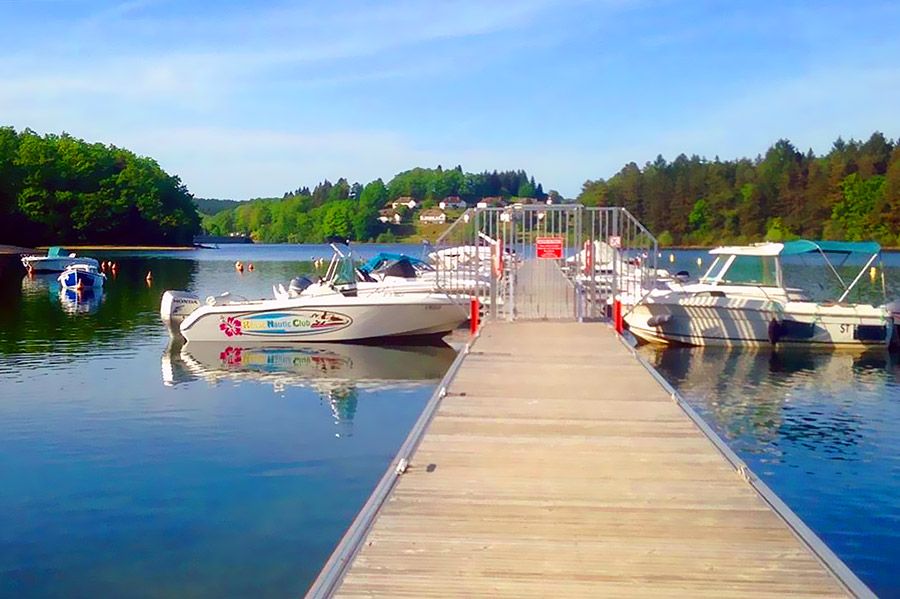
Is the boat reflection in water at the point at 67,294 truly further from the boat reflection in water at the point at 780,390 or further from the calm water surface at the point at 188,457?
the boat reflection in water at the point at 780,390

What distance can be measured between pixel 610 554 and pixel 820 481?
222 inches

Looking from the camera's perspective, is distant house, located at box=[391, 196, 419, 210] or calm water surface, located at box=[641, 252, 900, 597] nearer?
calm water surface, located at box=[641, 252, 900, 597]

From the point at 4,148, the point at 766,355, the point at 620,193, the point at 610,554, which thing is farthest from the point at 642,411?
the point at 620,193

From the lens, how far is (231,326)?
63.6ft

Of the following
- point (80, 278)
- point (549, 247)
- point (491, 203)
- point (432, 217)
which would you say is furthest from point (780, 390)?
point (432, 217)

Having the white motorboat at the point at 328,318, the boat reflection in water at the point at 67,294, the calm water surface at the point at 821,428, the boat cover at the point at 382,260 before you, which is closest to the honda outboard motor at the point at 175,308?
the white motorboat at the point at 328,318

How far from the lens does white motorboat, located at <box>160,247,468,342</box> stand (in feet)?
62.0

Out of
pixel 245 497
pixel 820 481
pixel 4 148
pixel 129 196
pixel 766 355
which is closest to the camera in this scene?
pixel 245 497

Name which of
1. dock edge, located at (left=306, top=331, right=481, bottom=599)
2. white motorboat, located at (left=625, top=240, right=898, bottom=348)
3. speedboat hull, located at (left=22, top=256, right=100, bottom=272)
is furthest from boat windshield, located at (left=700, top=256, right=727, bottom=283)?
speedboat hull, located at (left=22, top=256, right=100, bottom=272)

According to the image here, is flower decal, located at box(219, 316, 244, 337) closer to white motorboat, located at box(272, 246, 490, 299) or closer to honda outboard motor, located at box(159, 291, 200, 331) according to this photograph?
white motorboat, located at box(272, 246, 490, 299)

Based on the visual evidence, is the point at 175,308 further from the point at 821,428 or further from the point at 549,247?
the point at 821,428

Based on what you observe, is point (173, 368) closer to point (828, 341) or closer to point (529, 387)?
point (529, 387)

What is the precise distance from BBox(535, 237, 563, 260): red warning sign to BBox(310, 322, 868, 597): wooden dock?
7.22 meters

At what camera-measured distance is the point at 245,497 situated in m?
8.88
